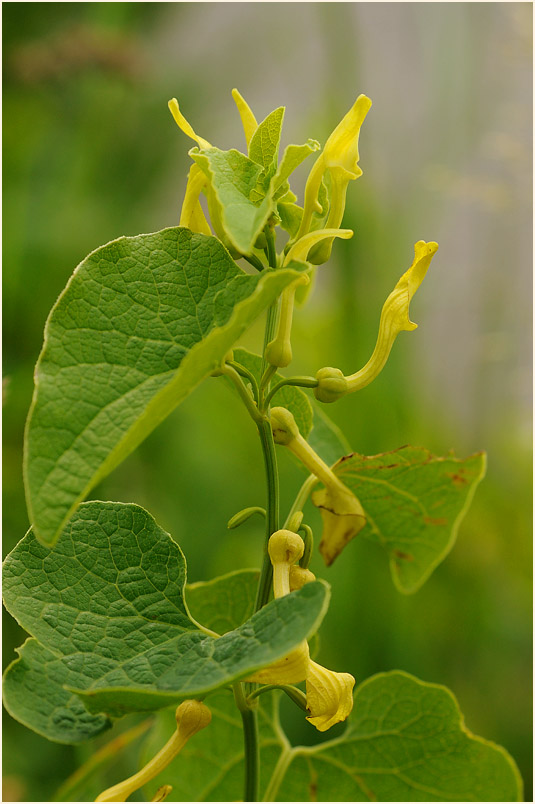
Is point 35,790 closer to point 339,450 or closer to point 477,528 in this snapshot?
point 339,450

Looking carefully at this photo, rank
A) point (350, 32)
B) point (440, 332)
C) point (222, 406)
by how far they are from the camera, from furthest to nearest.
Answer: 1. point (440, 332)
2. point (222, 406)
3. point (350, 32)

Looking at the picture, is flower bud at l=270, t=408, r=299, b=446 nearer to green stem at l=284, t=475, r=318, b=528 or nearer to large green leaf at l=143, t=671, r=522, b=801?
green stem at l=284, t=475, r=318, b=528

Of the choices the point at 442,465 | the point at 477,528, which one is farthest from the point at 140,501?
the point at 442,465

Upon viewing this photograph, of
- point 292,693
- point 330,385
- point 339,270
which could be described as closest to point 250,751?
point 292,693

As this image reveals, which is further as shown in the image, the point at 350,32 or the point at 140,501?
the point at 350,32

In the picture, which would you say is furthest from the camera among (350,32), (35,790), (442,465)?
(350,32)

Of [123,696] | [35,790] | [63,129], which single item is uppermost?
[63,129]

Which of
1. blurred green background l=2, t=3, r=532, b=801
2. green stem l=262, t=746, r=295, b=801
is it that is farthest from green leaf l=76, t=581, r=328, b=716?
blurred green background l=2, t=3, r=532, b=801

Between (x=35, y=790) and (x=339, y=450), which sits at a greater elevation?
(x=339, y=450)
